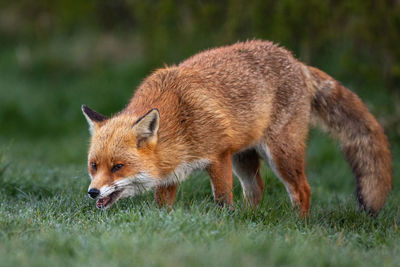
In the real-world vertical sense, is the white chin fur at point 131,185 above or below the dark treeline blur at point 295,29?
below

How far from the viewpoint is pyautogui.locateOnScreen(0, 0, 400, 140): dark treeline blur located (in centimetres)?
880

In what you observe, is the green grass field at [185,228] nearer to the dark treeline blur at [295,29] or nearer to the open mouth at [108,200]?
the open mouth at [108,200]

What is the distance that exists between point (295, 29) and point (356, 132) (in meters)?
3.82

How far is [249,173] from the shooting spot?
5867 millimetres

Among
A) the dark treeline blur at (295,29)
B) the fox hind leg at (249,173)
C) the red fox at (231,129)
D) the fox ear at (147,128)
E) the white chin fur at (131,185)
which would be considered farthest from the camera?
the dark treeline blur at (295,29)

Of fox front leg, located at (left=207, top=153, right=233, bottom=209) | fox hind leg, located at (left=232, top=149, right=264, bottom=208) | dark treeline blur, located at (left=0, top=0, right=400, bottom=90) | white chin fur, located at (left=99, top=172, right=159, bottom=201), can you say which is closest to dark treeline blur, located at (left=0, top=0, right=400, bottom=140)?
dark treeline blur, located at (left=0, top=0, right=400, bottom=90)

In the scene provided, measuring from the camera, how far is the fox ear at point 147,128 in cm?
455

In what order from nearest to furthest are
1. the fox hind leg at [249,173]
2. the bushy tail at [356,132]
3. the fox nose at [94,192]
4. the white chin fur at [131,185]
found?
the fox nose at [94,192]
the white chin fur at [131,185]
the bushy tail at [356,132]
the fox hind leg at [249,173]

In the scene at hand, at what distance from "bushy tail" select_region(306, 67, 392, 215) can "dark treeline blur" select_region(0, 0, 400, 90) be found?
9.30 ft

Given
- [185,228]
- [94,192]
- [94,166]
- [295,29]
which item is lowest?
[185,228]

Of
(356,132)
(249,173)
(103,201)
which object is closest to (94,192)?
(103,201)

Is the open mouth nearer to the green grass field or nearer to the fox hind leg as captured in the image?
the green grass field

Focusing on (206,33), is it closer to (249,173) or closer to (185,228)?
(249,173)

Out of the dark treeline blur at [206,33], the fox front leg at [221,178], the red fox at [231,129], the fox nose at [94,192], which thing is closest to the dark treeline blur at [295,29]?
the dark treeline blur at [206,33]
